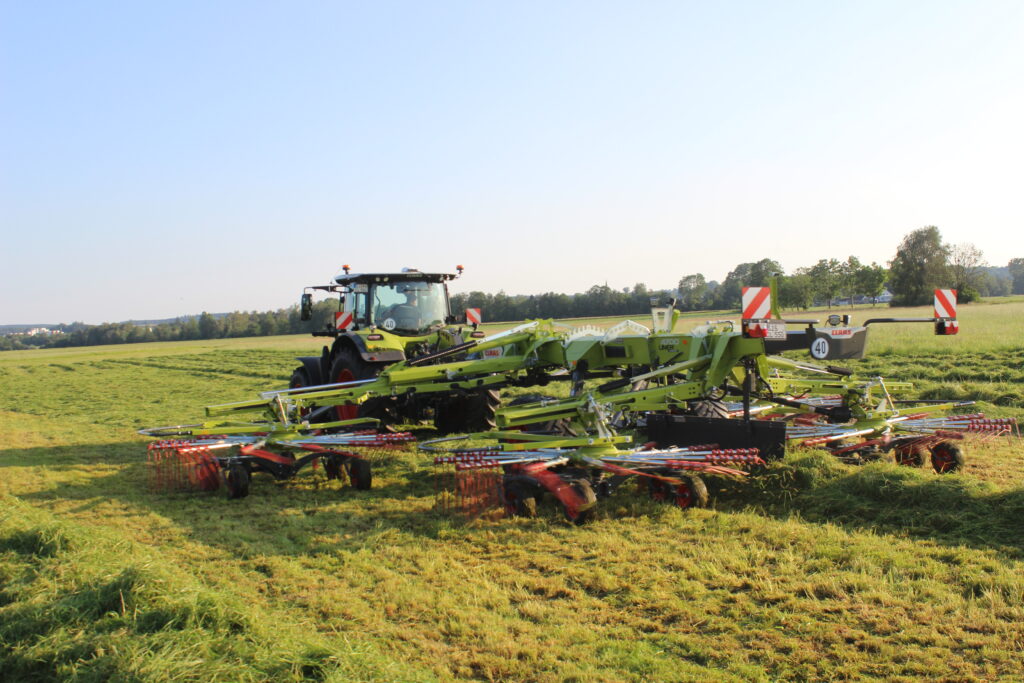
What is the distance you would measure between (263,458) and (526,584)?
399 cm

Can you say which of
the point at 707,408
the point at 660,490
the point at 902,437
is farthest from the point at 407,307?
the point at 902,437

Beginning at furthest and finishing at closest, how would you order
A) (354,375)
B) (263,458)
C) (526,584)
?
(354,375) < (263,458) < (526,584)

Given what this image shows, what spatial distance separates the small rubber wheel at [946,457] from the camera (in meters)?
6.88

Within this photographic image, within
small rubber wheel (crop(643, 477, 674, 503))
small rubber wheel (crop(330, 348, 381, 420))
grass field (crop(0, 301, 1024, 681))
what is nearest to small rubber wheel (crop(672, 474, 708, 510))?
small rubber wheel (crop(643, 477, 674, 503))

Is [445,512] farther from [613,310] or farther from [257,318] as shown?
[257,318]

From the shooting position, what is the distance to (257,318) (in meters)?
71.5

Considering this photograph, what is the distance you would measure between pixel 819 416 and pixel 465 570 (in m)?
5.14

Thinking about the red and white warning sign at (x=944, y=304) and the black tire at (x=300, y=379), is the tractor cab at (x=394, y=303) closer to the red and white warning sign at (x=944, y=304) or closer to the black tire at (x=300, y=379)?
the black tire at (x=300, y=379)

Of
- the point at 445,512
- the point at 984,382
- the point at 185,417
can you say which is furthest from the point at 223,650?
the point at 984,382

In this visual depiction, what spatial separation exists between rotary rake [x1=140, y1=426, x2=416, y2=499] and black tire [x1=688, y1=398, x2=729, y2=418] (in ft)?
9.45

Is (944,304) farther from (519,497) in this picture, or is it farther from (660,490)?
(519,497)

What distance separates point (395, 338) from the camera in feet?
33.5

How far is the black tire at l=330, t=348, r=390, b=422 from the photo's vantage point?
9.27m

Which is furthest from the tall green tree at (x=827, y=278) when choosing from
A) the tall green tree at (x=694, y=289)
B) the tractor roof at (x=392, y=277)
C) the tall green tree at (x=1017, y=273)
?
the tall green tree at (x=1017, y=273)
